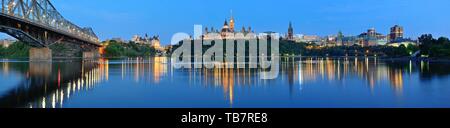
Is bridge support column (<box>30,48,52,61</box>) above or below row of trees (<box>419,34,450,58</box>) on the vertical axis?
below

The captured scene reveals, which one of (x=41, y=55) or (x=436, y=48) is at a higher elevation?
(x=436, y=48)

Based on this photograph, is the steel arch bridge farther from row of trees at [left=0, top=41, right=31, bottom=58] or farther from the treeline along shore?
row of trees at [left=0, top=41, right=31, bottom=58]

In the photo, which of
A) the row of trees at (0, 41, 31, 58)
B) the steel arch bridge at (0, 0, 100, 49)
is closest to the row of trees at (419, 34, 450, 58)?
the steel arch bridge at (0, 0, 100, 49)

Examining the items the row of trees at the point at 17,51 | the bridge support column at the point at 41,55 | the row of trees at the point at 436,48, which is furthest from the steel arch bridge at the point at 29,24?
the row of trees at the point at 436,48

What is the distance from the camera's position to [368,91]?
22188 millimetres

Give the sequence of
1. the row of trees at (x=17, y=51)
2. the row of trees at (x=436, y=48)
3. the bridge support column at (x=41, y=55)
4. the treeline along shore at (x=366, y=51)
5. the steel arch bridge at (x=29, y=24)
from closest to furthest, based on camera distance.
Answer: the steel arch bridge at (x=29, y=24) < the bridge support column at (x=41, y=55) < the row of trees at (x=436, y=48) < the treeline along shore at (x=366, y=51) < the row of trees at (x=17, y=51)

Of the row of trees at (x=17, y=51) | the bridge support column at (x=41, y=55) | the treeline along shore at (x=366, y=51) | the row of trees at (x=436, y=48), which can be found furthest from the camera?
the row of trees at (x=17, y=51)

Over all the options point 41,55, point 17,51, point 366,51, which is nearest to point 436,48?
point 41,55

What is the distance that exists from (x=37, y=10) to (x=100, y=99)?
6326 cm

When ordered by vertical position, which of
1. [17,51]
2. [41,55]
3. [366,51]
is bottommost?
[41,55]

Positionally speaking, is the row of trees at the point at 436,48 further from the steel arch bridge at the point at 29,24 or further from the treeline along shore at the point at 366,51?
the steel arch bridge at the point at 29,24

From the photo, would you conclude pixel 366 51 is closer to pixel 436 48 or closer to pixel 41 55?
pixel 436 48
